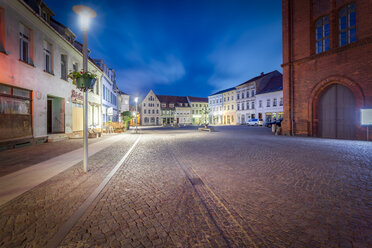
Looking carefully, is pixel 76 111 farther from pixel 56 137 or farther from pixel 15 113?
pixel 15 113

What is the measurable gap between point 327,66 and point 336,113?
12.4 feet

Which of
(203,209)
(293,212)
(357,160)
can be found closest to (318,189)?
(293,212)

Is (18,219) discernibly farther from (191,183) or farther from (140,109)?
(140,109)

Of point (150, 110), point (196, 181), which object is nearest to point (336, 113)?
point (196, 181)

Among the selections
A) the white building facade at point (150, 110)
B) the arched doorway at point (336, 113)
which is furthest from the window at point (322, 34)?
the white building facade at point (150, 110)

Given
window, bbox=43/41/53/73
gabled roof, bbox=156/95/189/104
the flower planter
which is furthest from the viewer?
gabled roof, bbox=156/95/189/104

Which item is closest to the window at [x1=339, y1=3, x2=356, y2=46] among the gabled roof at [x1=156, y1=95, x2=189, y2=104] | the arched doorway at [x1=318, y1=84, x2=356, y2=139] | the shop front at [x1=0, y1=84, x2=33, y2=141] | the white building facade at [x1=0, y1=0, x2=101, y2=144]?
the arched doorway at [x1=318, y1=84, x2=356, y2=139]

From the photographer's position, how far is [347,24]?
14.1m

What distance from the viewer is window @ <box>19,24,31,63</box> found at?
1046 cm

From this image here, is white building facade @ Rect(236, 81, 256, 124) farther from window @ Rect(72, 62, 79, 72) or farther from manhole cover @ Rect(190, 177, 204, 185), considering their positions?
manhole cover @ Rect(190, 177, 204, 185)

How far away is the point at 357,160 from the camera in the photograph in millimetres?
6922

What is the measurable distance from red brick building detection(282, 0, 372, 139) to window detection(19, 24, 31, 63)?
19754mm

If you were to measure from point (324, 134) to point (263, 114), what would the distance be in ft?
111

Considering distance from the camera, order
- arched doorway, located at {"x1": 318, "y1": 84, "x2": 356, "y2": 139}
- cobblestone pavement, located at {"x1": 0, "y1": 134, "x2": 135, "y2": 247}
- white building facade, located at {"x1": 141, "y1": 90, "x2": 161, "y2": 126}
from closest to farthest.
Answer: cobblestone pavement, located at {"x1": 0, "y1": 134, "x2": 135, "y2": 247} < arched doorway, located at {"x1": 318, "y1": 84, "x2": 356, "y2": 139} < white building facade, located at {"x1": 141, "y1": 90, "x2": 161, "y2": 126}
